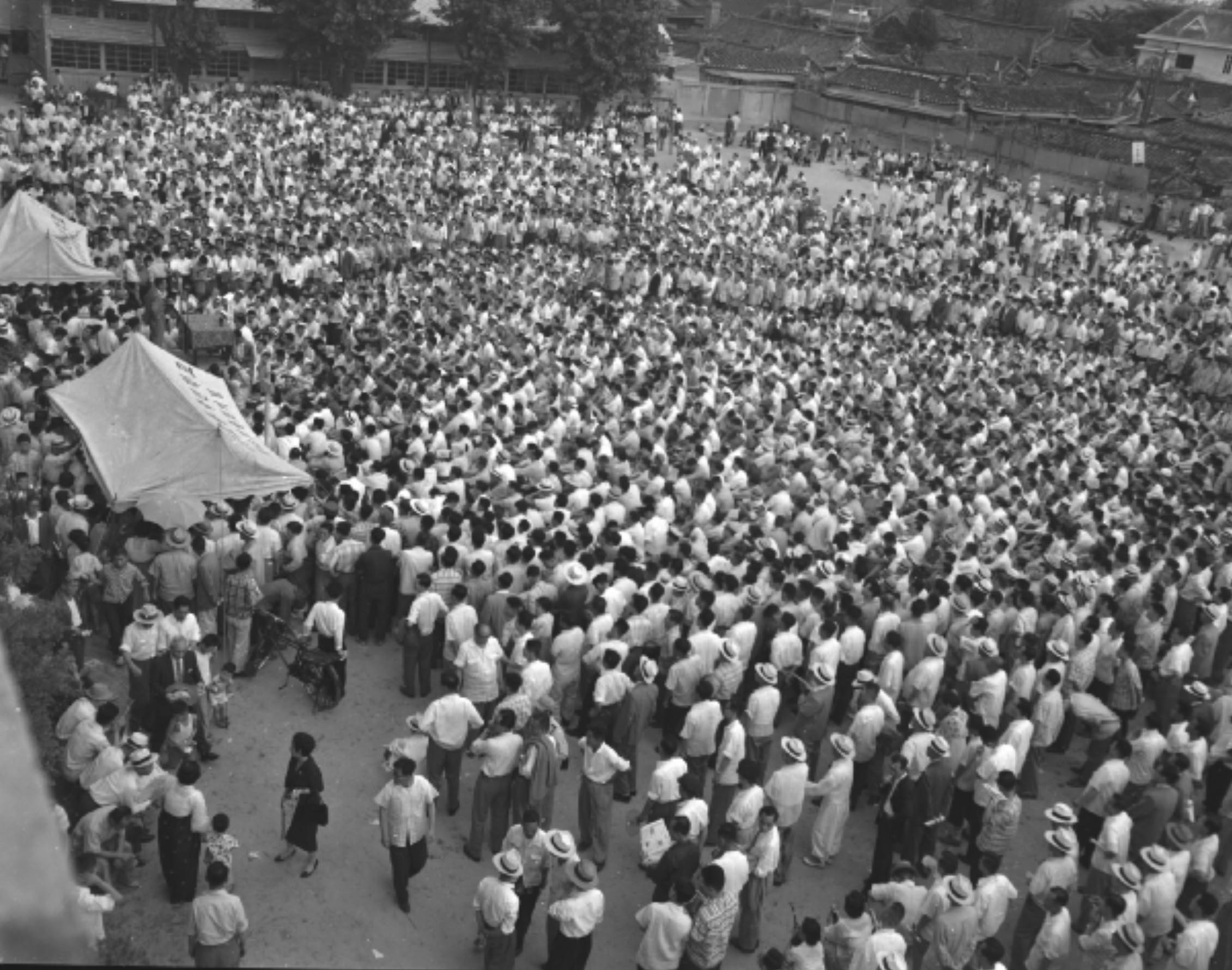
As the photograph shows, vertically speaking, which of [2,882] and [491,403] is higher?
[2,882]

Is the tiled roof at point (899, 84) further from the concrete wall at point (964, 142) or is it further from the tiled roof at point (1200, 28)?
the tiled roof at point (1200, 28)

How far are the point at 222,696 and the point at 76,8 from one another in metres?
→ 31.0

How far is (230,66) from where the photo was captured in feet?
116

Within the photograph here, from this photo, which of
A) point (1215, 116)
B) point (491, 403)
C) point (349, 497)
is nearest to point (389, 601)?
point (349, 497)

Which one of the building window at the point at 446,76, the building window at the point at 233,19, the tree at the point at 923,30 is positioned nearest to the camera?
the building window at the point at 233,19

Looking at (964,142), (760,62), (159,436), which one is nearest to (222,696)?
(159,436)

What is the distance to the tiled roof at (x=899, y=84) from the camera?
39.4m

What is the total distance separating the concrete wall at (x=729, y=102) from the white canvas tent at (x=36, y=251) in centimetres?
2820

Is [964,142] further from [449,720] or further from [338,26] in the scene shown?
[449,720]

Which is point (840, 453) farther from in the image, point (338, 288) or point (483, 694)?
point (338, 288)

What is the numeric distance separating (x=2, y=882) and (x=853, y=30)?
5773 centimetres

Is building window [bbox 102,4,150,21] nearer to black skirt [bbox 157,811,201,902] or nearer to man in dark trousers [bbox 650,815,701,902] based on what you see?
black skirt [bbox 157,811,201,902]

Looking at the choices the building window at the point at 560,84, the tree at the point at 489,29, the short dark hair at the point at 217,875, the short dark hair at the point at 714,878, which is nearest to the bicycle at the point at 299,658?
the short dark hair at the point at 217,875

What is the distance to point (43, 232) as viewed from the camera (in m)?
15.7
